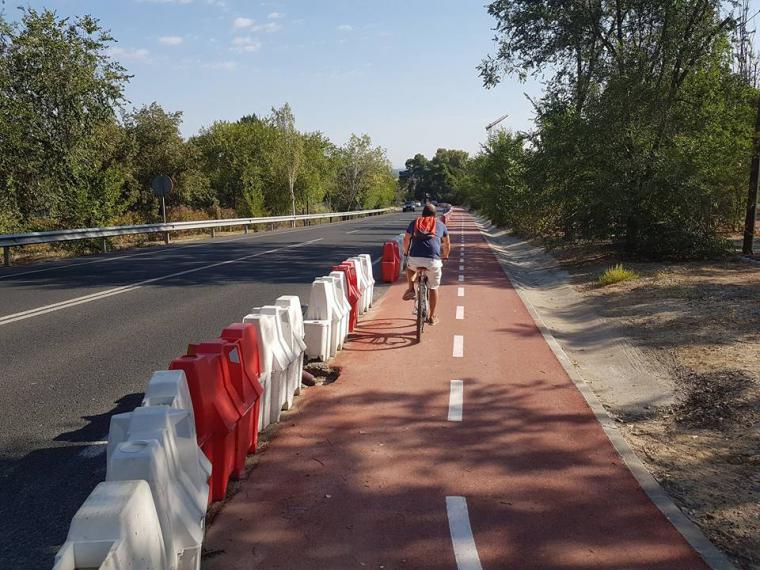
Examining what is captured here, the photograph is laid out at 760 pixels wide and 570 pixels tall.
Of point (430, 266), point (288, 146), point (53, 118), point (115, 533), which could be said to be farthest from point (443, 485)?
point (288, 146)

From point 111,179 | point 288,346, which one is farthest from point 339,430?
point 111,179

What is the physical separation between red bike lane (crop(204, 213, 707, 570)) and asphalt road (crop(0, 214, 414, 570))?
115 centimetres

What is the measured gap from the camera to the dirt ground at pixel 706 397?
13.6 ft

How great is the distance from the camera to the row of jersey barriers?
2240 millimetres

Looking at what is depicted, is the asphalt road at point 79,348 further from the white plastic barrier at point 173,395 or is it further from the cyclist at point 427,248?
the cyclist at point 427,248

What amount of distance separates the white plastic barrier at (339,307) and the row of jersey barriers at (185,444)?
1644 mm

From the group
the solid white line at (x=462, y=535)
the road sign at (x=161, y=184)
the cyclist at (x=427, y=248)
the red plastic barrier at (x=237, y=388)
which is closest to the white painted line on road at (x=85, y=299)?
the cyclist at (x=427, y=248)

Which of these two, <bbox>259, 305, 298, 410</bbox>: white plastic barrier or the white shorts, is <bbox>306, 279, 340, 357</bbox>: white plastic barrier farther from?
the white shorts

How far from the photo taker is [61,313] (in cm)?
979

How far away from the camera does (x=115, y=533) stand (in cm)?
221

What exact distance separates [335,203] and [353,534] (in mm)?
95240

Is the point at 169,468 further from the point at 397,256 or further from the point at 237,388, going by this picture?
the point at 397,256

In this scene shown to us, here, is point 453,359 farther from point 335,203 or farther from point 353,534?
point 335,203

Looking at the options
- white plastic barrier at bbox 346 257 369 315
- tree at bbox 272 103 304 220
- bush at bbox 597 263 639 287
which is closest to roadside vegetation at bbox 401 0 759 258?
Result: bush at bbox 597 263 639 287
